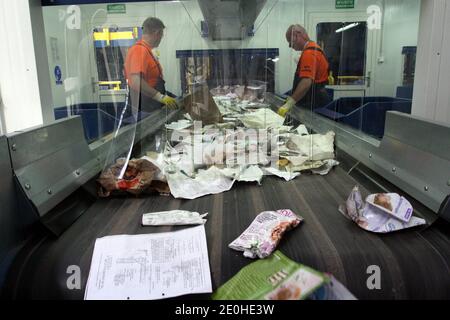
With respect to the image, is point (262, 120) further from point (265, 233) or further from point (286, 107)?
point (265, 233)

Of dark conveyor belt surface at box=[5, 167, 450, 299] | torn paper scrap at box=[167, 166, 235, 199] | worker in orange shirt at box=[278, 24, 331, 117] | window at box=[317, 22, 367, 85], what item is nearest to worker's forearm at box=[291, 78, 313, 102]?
worker in orange shirt at box=[278, 24, 331, 117]

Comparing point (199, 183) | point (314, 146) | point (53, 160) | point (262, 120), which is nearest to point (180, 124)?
point (262, 120)

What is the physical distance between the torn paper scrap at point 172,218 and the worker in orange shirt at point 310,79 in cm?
185

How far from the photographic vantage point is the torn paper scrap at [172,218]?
1062mm

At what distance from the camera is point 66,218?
1.09 meters

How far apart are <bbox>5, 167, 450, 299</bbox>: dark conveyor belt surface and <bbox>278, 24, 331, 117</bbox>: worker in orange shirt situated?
179 cm

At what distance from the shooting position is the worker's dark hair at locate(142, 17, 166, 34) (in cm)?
232

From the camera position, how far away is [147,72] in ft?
7.27

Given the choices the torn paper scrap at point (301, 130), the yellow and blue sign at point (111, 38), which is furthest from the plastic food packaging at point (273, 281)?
the yellow and blue sign at point (111, 38)

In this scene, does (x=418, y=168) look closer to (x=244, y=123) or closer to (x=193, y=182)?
(x=193, y=182)

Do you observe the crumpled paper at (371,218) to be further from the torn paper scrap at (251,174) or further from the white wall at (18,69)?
the white wall at (18,69)

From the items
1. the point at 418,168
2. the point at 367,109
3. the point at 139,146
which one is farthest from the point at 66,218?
the point at 367,109

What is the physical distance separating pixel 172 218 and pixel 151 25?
1.73 metres

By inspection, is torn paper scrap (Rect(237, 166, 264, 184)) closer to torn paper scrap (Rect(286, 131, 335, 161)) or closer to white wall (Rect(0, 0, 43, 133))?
torn paper scrap (Rect(286, 131, 335, 161))
